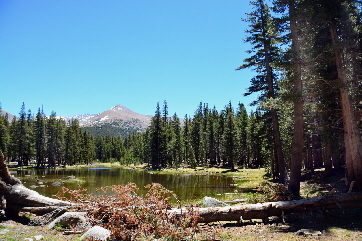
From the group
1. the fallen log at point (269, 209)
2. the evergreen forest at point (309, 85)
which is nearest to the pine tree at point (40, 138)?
the evergreen forest at point (309, 85)

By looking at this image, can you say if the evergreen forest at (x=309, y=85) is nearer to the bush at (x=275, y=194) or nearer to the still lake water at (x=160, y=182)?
the bush at (x=275, y=194)

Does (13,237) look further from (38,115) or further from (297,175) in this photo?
(38,115)

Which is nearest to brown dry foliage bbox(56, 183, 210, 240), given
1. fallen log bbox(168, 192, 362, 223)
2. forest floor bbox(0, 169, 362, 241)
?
forest floor bbox(0, 169, 362, 241)

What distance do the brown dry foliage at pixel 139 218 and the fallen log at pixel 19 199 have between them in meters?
2.06

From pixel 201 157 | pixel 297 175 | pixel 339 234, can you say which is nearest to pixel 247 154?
pixel 201 157

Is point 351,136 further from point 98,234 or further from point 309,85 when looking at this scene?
point 98,234

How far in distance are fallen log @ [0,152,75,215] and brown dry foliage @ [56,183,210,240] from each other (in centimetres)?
206

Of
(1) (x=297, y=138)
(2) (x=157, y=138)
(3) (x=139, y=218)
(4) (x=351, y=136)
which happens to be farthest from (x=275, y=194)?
(2) (x=157, y=138)

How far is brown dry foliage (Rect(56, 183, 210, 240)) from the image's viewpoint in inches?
283

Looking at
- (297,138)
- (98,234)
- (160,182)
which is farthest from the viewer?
(160,182)

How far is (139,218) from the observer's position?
7762mm

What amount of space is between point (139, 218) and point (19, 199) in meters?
6.22

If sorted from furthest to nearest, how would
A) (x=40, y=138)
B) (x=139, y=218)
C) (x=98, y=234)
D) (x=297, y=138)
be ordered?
(x=40, y=138) → (x=297, y=138) → (x=139, y=218) → (x=98, y=234)

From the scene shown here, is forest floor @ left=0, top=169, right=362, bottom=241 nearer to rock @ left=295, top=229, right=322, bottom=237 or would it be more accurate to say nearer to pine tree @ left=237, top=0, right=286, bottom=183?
rock @ left=295, top=229, right=322, bottom=237
